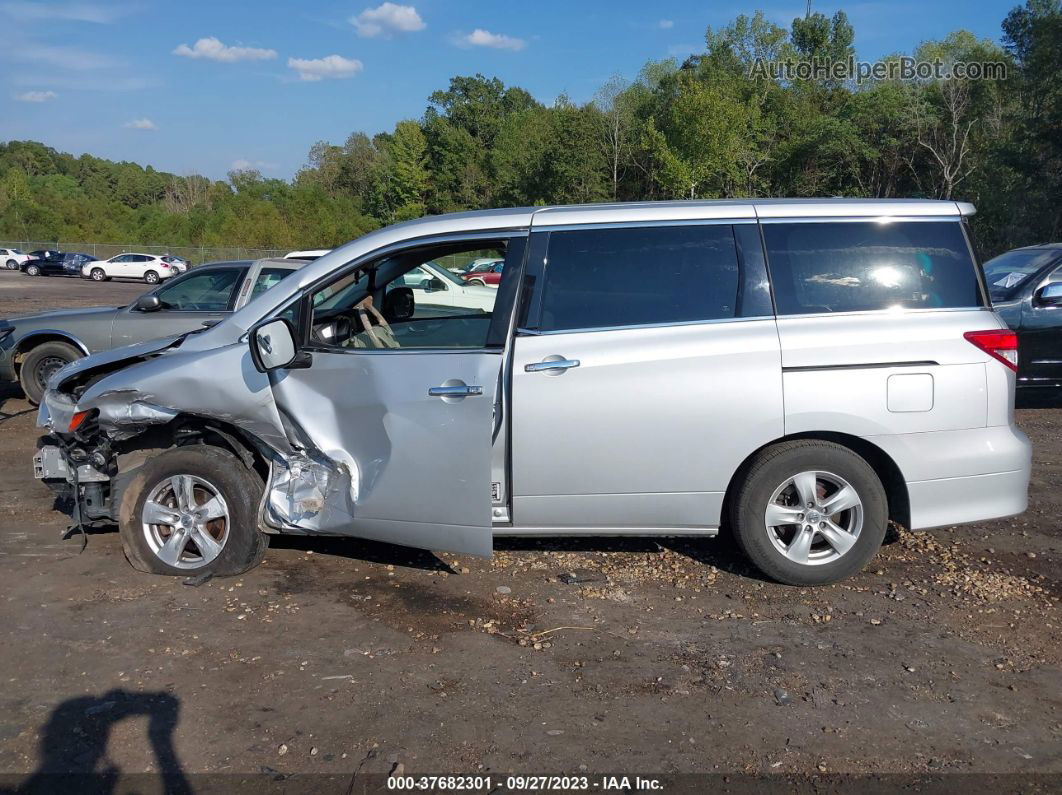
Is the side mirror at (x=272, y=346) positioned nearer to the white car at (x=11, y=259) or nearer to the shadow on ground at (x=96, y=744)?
the shadow on ground at (x=96, y=744)

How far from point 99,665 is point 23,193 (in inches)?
3823

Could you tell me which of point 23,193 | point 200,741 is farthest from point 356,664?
point 23,193

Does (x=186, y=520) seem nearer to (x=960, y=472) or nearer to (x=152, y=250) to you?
(x=960, y=472)

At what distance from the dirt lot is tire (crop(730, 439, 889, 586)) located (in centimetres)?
17

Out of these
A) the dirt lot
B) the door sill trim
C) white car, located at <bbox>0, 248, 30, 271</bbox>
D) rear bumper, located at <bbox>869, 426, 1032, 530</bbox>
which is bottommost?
the dirt lot

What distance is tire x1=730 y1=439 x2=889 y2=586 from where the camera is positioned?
4.69 meters

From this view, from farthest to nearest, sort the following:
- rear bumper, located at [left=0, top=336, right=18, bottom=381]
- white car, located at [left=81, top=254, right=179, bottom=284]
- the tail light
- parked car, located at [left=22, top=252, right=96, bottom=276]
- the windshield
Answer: parked car, located at [left=22, top=252, right=96, bottom=276]
white car, located at [left=81, top=254, right=179, bottom=284]
rear bumper, located at [left=0, top=336, right=18, bottom=381]
the windshield
the tail light

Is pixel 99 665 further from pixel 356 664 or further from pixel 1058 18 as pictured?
pixel 1058 18

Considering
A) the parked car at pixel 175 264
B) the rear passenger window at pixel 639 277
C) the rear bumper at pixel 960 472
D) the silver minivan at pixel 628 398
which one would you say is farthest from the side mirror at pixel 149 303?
the parked car at pixel 175 264

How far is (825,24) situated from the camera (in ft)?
264

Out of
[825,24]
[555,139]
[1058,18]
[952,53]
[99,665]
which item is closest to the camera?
[99,665]

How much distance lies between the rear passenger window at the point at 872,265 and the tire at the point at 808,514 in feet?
2.64

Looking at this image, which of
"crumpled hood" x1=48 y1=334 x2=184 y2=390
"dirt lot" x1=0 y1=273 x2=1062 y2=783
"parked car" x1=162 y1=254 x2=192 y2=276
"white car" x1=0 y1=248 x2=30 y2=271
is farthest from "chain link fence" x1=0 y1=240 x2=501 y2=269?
"dirt lot" x1=0 y1=273 x2=1062 y2=783

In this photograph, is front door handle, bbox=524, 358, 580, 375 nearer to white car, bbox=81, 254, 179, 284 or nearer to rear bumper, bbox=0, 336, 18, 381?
rear bumper, bbox=0, 336, 18, 381
